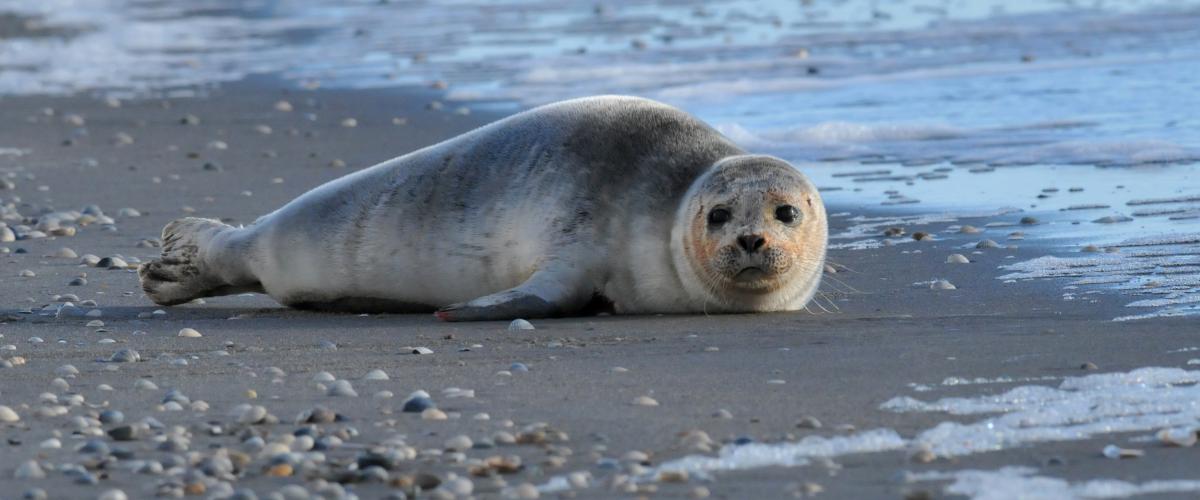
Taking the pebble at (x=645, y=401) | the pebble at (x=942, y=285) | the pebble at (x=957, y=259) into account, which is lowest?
the pebble at (x=645, y=401)

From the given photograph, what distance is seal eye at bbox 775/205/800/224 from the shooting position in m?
6.32

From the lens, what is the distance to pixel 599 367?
17.4 feet

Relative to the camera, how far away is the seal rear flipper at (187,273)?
711 cm

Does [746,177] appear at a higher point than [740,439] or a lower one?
higher

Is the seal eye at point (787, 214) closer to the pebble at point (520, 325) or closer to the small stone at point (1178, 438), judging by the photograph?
the pebble at point (520, 325)

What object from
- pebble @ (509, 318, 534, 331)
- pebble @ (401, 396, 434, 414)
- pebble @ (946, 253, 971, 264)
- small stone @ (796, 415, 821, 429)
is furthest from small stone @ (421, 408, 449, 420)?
pebble @ (946, 253, 971, 264)

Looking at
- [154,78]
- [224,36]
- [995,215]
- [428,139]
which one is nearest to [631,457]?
[995,215]

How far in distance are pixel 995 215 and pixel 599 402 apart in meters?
3.98

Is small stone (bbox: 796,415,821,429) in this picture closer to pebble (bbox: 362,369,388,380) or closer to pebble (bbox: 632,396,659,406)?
pebble (bbox: 632,396,659,406)

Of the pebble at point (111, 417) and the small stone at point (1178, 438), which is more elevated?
the small stone at point (1178, 438)

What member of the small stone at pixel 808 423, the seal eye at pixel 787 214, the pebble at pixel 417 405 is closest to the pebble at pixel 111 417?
the pebble at pixel 417 405

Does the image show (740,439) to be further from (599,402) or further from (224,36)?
(224,36)

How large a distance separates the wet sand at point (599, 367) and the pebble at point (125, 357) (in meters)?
0.05

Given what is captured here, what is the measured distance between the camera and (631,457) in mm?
4098
